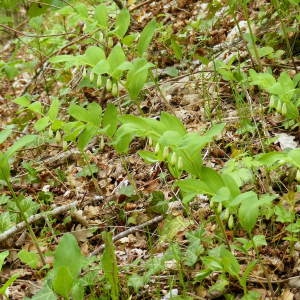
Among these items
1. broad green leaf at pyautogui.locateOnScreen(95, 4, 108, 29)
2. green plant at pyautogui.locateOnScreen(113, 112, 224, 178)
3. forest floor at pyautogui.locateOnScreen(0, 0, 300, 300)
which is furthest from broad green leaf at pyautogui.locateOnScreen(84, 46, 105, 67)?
green plant at pyautogui.locateOnScreen(113, 112, 224, 178)

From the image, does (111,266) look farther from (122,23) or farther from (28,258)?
(122,23)

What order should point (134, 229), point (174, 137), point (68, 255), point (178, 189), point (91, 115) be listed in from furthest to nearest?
point (178, 189), point (134, 229), point (91, 115), point (68, 255), point (174, 137)

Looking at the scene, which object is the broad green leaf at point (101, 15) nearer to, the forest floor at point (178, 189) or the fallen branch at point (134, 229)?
the forest floor at point (178, 189)

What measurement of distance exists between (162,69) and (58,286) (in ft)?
10.7

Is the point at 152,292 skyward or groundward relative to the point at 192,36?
groundward

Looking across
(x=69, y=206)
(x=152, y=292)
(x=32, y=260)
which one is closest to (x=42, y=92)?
(x=69, y=206)

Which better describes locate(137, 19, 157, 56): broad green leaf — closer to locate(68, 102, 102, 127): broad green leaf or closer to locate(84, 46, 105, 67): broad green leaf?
locate(84, 46, 105, 67): broad green leaf

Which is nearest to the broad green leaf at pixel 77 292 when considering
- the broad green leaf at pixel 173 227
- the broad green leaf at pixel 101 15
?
the broad green leaf at pixel 173 227

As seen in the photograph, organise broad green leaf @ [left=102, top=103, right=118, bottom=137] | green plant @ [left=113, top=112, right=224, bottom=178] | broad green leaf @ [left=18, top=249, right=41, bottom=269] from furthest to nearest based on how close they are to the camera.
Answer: broad green leaf @ [left=102, top=103, right=118, bottom=137] → broad green leaf @ [left=18, top=249, right=41, bottom=269] → green plant @ [left=113, top=112, right=224, bottom=178]

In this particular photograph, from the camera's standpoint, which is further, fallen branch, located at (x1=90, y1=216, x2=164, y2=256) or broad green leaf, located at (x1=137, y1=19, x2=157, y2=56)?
broad green leaf, located at (x1=137, y1=19, x2=157, y2=56)

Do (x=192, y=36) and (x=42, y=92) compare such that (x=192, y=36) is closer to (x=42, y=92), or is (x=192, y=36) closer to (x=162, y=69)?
(x=162, y=69)

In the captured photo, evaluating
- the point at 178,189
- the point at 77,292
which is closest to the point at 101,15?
the point at 178,189

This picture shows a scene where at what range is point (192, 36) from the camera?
5031mm

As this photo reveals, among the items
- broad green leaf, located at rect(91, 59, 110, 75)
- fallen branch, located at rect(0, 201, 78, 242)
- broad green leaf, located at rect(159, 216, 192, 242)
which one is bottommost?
broad green leaf, located at rect(159, 216, 192, 242)
